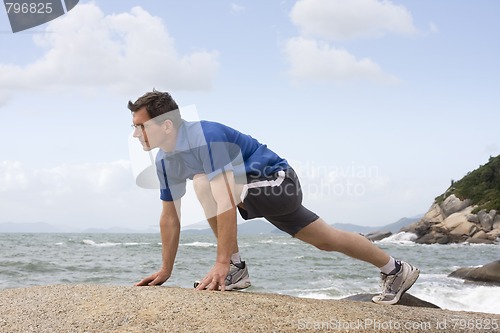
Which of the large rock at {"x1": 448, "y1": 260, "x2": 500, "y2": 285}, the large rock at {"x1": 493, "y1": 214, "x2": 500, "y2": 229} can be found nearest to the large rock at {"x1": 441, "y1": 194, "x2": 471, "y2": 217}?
the large rock at {"x1": 493, "y1": 214, "x2": 500, "y2": 229}

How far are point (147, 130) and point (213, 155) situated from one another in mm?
565

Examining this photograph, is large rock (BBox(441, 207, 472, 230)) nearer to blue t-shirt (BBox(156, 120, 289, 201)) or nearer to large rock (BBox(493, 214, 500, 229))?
large rock (BBox(493, 214, 500, 229))

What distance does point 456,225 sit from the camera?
51469 millimetres

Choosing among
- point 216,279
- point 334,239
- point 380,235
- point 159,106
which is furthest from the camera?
point 380,235

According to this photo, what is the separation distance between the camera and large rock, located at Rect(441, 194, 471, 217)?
55531 mm

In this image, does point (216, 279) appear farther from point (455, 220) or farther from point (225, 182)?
point (455, 220)

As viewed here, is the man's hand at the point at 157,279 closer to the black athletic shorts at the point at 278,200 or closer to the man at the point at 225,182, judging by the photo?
the man at the point at 225,182

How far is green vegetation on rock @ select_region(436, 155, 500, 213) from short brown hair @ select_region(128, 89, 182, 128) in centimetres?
5130

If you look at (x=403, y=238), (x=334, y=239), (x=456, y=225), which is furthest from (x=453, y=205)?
(x=334, y=239)

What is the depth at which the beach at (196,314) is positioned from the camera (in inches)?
128

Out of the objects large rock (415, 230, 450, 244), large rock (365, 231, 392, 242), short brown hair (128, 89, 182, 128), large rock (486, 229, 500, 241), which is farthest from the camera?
large rock (365, 231, 392, 242)

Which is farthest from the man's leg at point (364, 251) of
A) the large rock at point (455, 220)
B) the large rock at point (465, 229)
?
the large rock at point (455, 220)

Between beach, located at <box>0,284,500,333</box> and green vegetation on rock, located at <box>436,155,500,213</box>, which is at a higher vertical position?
green vegetation on rock, located at <box>436,155,500,213</box>

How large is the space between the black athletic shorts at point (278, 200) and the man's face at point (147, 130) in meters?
0.68
